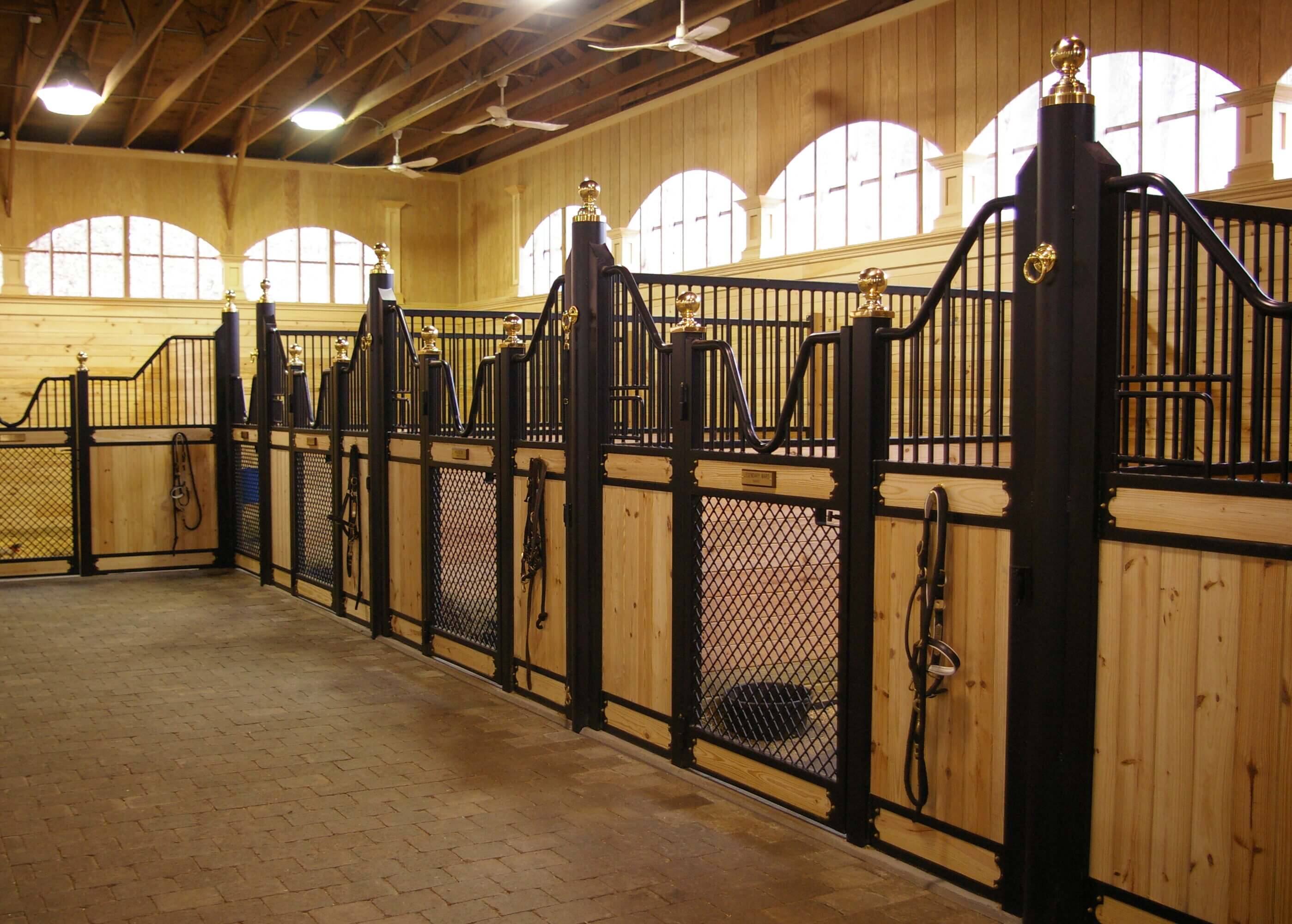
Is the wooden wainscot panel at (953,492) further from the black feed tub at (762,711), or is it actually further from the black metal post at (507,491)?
the black metal post at (507,491)

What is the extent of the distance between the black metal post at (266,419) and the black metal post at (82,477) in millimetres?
1535

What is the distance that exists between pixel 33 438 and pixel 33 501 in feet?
10.7

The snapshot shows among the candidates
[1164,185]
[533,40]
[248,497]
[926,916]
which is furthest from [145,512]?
[1164,185]

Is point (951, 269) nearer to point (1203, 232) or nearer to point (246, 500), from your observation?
point (1203, 232)

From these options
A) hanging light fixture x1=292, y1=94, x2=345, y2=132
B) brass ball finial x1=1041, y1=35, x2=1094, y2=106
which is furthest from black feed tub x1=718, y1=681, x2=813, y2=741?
hanging light fixture x1=292, y1=94, x2=345, y2=132

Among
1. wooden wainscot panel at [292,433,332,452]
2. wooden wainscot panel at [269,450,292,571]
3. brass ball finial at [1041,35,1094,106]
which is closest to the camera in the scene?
brass ball finial at [1041,35,1094,106]

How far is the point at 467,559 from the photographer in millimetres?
6105

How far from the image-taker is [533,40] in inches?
441

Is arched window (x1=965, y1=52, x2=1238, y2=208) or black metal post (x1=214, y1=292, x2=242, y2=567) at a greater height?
arched window (x1=965, y1=52, x2=1238, y2=208)

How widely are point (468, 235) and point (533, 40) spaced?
19.6ft

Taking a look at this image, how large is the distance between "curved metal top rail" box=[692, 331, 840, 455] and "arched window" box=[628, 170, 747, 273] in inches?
304

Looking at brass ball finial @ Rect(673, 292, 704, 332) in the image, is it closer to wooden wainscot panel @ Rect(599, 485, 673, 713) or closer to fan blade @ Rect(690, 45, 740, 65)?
wooden wainscot panel @ Rect(599, 485, 673, 713)

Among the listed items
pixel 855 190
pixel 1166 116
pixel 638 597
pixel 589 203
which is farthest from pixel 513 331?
pixel 855 190

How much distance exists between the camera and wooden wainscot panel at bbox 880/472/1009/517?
3.00 metres
